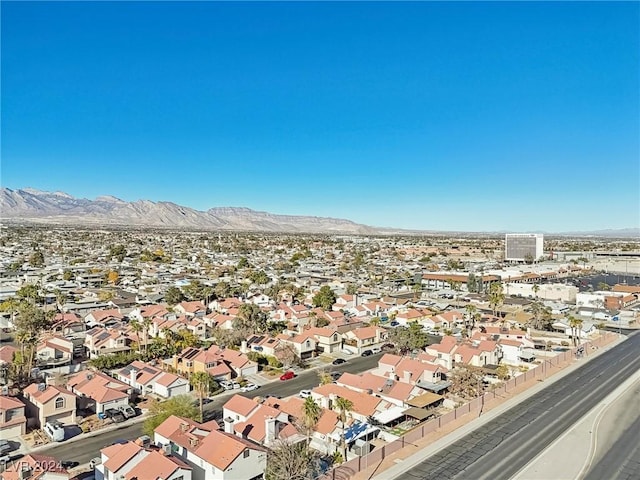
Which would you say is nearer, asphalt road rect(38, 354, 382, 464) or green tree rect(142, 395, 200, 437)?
asphalt road rect(38, 354, 382, 464)

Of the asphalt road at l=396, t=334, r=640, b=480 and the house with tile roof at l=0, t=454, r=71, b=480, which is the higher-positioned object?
the house with tile roof at l=0, t=454, r=71, b=480

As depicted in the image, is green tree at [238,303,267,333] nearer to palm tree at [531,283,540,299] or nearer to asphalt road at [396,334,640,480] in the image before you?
asphalt road at [396,334,640,480]

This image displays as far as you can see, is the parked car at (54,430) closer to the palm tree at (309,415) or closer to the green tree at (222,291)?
the palm tree at (309,415)

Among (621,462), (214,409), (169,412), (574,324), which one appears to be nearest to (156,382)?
(214,409)

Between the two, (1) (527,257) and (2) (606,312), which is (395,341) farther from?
(1) (527,257)

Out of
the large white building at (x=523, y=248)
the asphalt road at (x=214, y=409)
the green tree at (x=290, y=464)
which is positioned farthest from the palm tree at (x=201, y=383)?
the large white building at (x=523, y=248)

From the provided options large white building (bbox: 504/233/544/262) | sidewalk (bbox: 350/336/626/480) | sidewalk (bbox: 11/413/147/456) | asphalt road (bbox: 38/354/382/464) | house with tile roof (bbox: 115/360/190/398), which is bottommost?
sidewalk (bbox: 11/413/147/456)

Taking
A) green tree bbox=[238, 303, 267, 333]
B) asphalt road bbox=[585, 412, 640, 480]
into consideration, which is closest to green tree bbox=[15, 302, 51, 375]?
green tree bbox=[238, 303, 267, 333]
